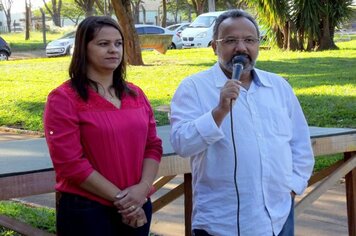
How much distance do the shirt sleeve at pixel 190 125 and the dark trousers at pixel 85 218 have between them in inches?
16.2

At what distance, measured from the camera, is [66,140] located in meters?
3.07

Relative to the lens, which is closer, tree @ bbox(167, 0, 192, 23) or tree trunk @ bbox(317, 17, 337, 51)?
tree trunk @ bbox(317, 17, 337, 51)

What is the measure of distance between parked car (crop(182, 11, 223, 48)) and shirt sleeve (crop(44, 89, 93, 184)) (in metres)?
29.2

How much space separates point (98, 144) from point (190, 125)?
400mm

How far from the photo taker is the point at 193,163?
3279mm

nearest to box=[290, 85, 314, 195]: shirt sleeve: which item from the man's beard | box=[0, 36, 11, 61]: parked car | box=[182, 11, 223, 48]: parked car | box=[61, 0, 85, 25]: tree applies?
the man's beard

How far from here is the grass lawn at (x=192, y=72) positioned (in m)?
10.6

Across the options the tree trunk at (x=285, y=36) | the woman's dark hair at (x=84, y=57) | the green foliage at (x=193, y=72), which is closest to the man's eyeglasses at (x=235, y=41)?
the woman's dark hair at (x=84, y=57)

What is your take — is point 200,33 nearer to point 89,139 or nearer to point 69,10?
point 89,139

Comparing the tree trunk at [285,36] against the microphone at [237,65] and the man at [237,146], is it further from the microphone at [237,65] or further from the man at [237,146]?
the microphone at [237,65]

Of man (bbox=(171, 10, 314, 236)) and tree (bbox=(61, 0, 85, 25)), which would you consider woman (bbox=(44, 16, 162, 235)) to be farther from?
tree (bbox=(61, 0, 85, 25))

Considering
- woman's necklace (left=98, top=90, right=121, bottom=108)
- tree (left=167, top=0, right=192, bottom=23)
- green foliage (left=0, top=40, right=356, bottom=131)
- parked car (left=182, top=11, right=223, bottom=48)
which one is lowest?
green foliage (left=0, top=40, right=356, bottom=131)

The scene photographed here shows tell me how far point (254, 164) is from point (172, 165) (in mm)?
1074

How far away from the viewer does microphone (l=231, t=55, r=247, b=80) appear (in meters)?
3.01
